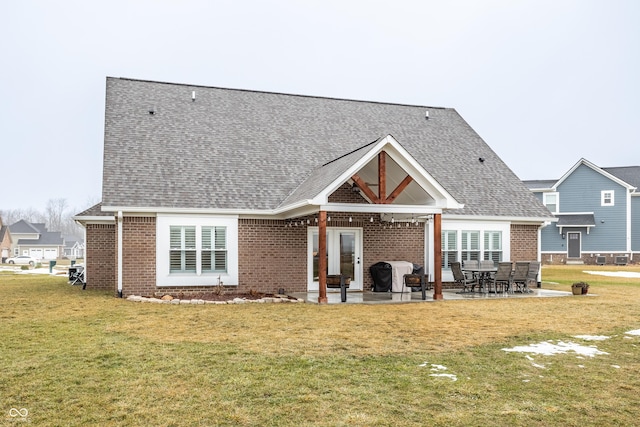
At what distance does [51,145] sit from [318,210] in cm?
11019

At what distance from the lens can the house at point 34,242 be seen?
289ft

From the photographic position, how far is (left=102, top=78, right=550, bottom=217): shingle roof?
1683 cm

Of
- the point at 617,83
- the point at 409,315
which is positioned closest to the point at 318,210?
the point at 409,315

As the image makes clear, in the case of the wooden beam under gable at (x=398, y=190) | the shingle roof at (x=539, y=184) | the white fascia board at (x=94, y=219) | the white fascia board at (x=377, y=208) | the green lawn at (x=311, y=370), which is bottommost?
the green lawn at (x=311, y=370)

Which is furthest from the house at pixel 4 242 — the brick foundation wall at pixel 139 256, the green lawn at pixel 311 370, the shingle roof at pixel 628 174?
the green lawn at pixel 311 370

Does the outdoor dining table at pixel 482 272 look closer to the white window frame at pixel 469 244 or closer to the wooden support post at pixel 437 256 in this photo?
the white window frame at pixel 469 244

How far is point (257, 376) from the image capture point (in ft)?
22.4

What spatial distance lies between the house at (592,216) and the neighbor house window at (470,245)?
24737 mm

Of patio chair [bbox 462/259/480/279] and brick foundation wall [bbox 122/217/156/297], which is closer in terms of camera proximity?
brick foundation wall [bbox 122/217/156/297]

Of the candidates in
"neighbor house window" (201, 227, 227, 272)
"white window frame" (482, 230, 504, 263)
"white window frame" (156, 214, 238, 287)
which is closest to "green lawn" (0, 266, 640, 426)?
"white window frame" (156, 214, 238, 287)

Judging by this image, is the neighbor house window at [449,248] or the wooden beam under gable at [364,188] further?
the neighbor house window at [449,248]

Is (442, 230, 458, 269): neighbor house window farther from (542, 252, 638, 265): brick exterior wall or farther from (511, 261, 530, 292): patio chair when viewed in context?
(542, 252, 638, 265): brick exterior wall

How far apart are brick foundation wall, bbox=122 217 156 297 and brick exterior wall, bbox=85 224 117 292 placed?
213 inches

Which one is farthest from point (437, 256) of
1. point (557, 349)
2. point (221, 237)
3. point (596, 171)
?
point (596, 171)
